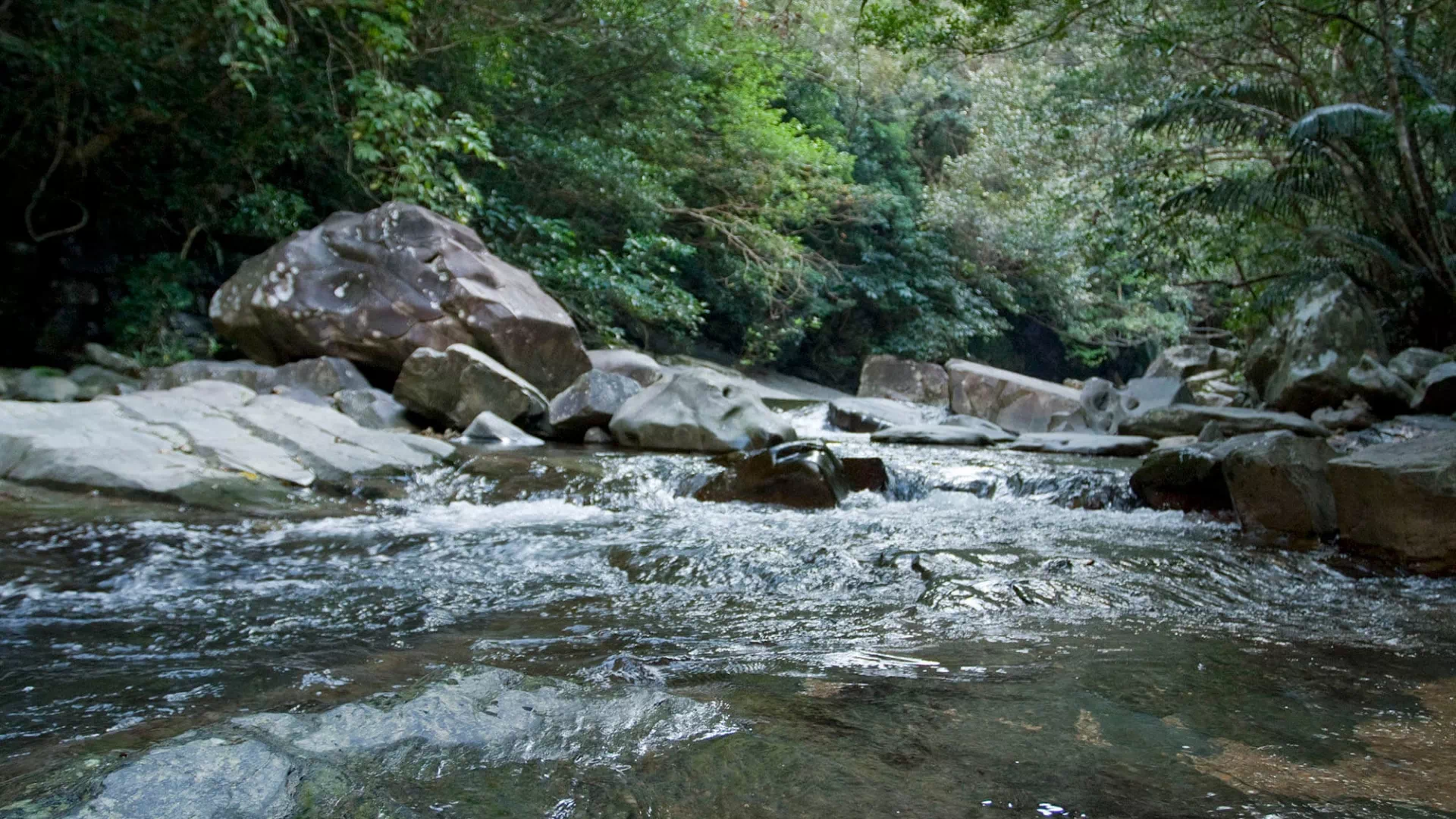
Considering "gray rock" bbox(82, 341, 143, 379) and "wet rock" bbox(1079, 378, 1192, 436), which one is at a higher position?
"gray rock" bbox(82, 341, 143, 379)

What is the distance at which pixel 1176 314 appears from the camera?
22.1m

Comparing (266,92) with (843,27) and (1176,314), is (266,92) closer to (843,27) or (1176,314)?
(843,27)

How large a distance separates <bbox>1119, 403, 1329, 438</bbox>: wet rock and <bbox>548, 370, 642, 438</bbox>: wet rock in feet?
18.2

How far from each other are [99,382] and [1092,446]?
368 inches

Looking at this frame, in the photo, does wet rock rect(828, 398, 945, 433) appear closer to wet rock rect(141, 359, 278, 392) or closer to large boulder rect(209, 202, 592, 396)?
large boulder rect(209, 202, 592, 396)

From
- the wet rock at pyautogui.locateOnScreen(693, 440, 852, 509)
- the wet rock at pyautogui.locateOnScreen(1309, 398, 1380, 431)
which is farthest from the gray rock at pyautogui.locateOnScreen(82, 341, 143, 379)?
the wet rock at pyautogui.locateOnScreen(1309, 398, 1380, 431)

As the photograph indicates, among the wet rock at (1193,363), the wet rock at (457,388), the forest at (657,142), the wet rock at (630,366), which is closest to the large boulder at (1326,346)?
the forest at (657,142)

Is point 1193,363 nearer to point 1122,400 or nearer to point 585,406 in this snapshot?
point 1122,400

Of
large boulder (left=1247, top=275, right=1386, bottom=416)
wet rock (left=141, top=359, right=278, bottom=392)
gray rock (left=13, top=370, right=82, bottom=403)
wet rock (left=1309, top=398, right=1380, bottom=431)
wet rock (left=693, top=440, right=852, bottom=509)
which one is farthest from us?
large boulder (left=1247, top=275, right=1386, bottom=416)

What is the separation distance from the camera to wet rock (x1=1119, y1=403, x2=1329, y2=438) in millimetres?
8141

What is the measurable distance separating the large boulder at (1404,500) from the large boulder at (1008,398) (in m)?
7.99

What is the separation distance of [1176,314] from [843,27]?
10522 mm

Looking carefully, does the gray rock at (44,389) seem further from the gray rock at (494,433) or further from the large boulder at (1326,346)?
the large boulder at (1326,346)

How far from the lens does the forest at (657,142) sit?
8500 millimetres
